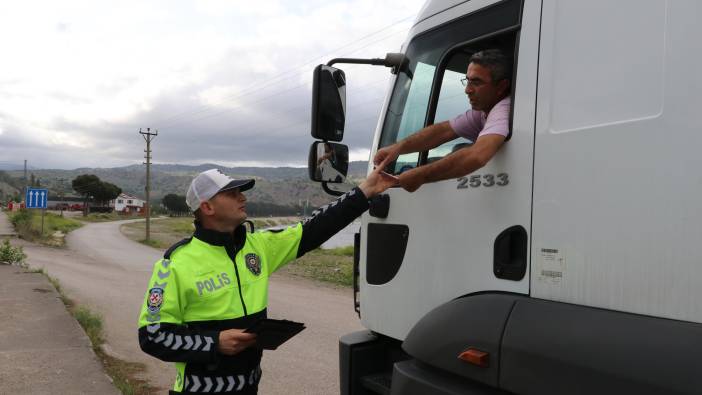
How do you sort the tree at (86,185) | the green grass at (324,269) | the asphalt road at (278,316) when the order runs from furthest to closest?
the tree at (86,185) → the green grass at (324,269) → the asphalt road at (278,316)

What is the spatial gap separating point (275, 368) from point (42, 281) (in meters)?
7.94

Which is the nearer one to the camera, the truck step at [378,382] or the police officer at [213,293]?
the police officer at [213,293]

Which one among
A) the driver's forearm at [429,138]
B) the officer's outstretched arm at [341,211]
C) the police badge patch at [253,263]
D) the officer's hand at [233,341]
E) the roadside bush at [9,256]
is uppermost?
the driver's forearm at [429,138]

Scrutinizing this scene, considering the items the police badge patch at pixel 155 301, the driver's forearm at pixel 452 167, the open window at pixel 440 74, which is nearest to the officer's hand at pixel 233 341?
the police badge patch at pixel 155 301

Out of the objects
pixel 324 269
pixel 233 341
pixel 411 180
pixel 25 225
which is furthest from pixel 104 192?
pixel 411 180

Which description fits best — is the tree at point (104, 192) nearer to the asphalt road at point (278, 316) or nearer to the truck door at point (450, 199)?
the asphalt road at point (278, 316)

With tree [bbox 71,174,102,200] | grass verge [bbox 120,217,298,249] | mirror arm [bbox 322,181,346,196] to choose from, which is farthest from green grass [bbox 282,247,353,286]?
tree [bbox 71,174,102,200]

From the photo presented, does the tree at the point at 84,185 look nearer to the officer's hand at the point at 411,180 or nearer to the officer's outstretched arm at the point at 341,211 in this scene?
the officer's outstretched arm at the point at 341,211

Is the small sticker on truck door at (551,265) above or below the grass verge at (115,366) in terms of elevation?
above

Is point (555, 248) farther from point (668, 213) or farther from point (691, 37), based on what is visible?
point (691, 37)

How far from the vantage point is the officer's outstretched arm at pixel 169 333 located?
2.12 meters

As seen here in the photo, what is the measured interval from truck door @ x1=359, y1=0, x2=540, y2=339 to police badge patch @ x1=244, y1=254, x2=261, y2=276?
1.81ft

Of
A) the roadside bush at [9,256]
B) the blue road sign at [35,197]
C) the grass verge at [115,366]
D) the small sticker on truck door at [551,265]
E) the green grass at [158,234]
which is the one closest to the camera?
the small sticker on truck door at [551,265]

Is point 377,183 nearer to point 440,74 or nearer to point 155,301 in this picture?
point 440,74
